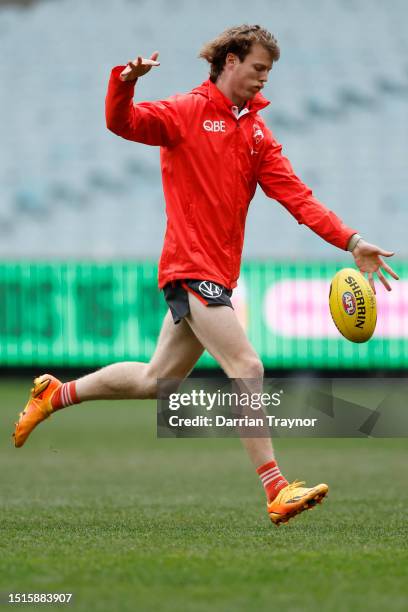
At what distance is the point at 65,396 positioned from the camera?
21.5 ft

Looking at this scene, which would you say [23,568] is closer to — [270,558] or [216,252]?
[270,558]

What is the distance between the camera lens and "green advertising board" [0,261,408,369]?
54.6ft

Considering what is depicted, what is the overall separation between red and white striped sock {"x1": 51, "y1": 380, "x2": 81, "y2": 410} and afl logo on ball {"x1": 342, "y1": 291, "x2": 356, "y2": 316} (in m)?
1.52

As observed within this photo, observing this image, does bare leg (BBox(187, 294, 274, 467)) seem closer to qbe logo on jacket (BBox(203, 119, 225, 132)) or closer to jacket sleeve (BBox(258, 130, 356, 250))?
jacket sleeve (BBox(258, 130, 356, 250))

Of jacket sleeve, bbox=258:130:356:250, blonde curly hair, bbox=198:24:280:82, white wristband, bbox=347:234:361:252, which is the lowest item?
white wristband, bbox=347:234:361:252

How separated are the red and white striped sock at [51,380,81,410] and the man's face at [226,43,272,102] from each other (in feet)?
5.90

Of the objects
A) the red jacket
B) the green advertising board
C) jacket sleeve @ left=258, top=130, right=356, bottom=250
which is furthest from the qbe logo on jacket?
the green advertising board

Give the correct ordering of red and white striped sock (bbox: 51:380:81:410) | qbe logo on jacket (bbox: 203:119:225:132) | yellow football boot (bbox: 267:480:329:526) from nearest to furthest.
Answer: yellow football boot (bbox: 267:480:329:526) < qbe logo on jacket (bbox: 203:119:225:132) < red and white striped sock (bbox: 51:380:81:410)

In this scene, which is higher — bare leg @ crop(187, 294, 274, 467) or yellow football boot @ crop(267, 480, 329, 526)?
bare leg @ crop(187, 294, 274, 467)

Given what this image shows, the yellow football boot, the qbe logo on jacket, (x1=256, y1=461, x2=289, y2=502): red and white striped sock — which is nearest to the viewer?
the yellow football boot

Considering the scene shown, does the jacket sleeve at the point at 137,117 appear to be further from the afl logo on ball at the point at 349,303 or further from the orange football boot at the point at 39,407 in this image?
the orange football boot at the point at 39,407

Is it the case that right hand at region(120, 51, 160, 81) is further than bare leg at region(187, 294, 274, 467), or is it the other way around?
bare leg at region(187, 294, 274, 467)
